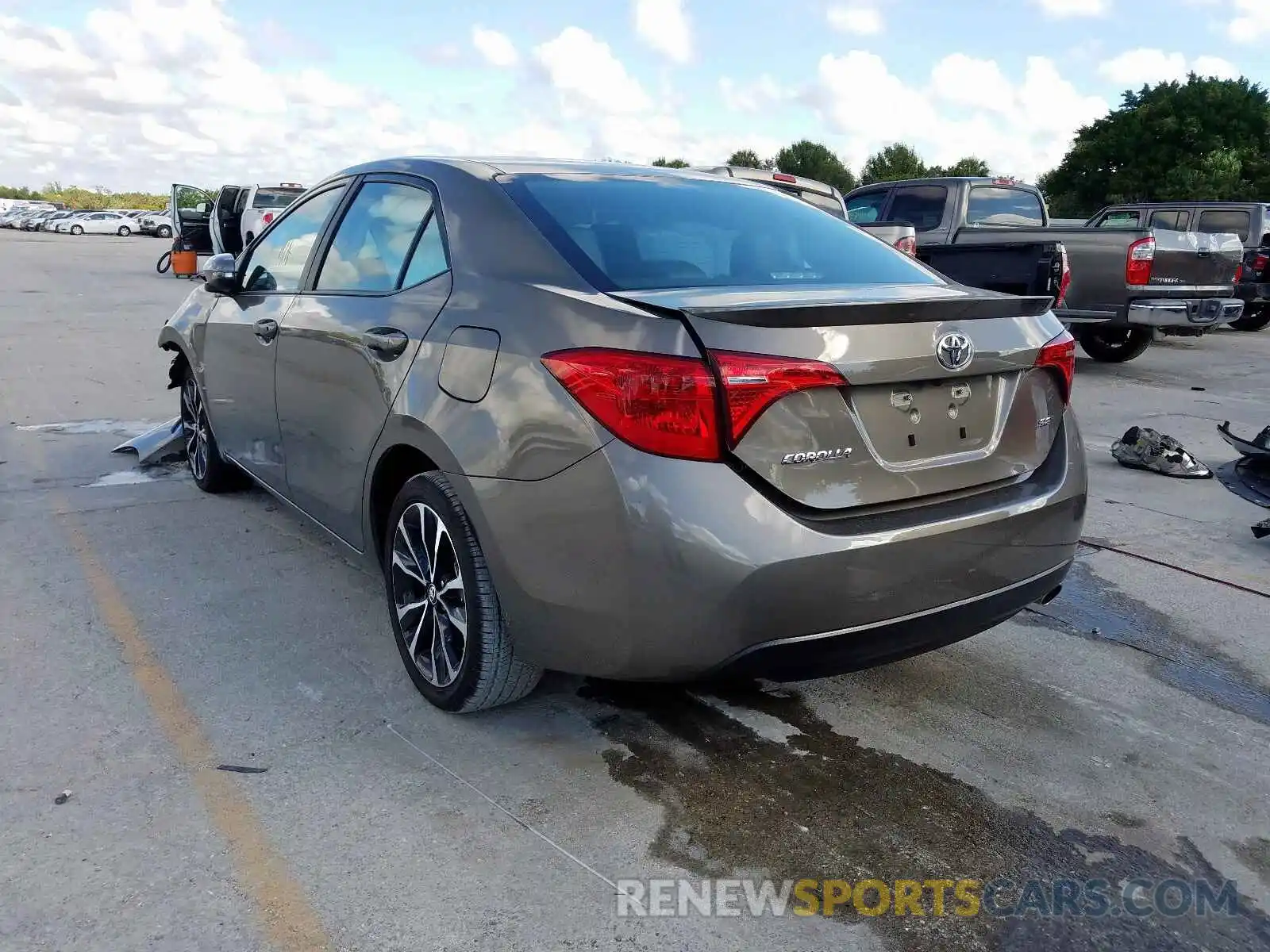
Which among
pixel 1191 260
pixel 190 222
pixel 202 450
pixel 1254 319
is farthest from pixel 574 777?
pixel 190 222

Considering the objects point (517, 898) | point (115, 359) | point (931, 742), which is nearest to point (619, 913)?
point (517, 898)

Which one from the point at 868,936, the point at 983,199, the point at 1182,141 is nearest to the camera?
the point at 868,936

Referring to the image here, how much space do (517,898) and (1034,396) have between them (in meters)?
1.96

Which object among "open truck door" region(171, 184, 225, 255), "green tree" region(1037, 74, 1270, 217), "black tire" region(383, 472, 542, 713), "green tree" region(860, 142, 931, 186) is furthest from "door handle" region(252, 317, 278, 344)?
"green tree" region(860, 142, 931, 186)

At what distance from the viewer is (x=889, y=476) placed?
2.61 meters

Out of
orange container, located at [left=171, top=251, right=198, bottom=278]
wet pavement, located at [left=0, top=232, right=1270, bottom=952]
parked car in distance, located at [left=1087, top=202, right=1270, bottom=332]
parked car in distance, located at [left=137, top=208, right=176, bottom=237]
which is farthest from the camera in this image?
parked car in distance, located at [left=137, top=208, right=176, bottom=237]

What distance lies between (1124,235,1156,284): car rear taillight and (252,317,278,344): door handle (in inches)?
347

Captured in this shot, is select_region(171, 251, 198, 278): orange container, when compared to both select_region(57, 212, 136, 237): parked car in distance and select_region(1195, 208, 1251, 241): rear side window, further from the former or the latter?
select_region(57, 212, 136, 237): parked car in distance

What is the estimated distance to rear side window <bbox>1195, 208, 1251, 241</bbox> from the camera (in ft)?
53.5

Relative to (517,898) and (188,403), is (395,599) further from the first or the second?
(188,403)

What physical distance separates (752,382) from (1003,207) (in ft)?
36.9

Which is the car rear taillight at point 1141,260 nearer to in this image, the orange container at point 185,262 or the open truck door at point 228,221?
the open truck door at point 228,221

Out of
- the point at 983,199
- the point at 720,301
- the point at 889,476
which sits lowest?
the point at 889,476

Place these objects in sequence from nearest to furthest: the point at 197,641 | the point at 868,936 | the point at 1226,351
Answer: the point at 868,936 → the point at 197,641 → the point at 1226,351
